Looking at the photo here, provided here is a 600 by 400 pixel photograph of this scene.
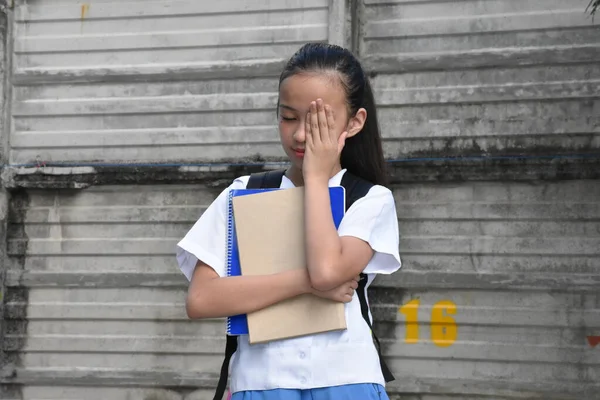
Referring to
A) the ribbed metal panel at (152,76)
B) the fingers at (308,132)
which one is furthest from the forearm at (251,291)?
the ribbed metal panel at (152,76)

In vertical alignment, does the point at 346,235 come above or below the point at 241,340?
above

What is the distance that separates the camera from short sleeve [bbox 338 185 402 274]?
7.87 feet

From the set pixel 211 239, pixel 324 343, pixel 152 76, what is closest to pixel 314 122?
pixel 211 239

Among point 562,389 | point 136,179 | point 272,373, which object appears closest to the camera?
point 272,373

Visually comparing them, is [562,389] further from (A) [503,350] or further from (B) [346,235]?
(B) [346,235]

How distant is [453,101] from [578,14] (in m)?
0.87

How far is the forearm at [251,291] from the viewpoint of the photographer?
7.70ft

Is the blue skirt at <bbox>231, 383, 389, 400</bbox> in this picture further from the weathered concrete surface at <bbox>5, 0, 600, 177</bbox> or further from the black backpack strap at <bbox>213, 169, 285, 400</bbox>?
→ the weathered concrete surface at <bbox>5, 0, 600, 177</bbox>

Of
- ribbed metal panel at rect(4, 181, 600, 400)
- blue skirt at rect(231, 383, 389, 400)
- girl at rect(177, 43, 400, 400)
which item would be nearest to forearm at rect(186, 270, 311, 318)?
girl at rect(177, 43, 400, 400)

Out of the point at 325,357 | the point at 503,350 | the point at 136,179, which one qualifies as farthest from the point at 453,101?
the point at 325,357

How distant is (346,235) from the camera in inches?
93.7

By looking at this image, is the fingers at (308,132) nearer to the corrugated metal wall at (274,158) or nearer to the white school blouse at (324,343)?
the white school blouse at (324,343)

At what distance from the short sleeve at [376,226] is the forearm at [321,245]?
8 centimetres

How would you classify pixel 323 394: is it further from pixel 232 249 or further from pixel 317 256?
pixel 232 249
